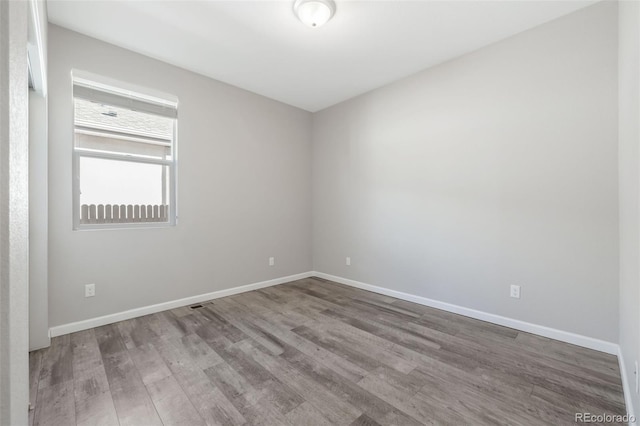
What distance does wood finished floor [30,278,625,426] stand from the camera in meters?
1.55

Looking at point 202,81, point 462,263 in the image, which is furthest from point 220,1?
point 462,263

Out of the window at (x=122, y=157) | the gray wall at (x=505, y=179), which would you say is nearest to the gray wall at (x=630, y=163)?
the gray wall at (x=505, y=179)

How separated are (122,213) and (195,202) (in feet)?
2.38

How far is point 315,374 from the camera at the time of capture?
1.91 m

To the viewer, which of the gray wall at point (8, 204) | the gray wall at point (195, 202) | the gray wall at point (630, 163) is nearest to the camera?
the gray wall at point (8, 204)

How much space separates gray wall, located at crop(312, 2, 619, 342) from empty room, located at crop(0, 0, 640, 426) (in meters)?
0.02

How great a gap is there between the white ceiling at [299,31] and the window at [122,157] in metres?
0.55

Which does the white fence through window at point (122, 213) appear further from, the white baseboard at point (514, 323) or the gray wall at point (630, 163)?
the gray wall at point (630, 163)

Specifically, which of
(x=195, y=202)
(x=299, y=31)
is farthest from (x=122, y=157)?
(x=299, y=31)

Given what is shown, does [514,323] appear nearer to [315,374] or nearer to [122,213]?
[315,374]

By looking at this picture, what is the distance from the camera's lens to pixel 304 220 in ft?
14.9

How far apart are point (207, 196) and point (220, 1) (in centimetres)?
201

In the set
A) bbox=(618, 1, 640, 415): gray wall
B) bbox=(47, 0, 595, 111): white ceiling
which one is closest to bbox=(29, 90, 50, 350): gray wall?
bbox=(47, 0, 595, 111): white ceiling

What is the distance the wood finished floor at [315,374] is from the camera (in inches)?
61.1
